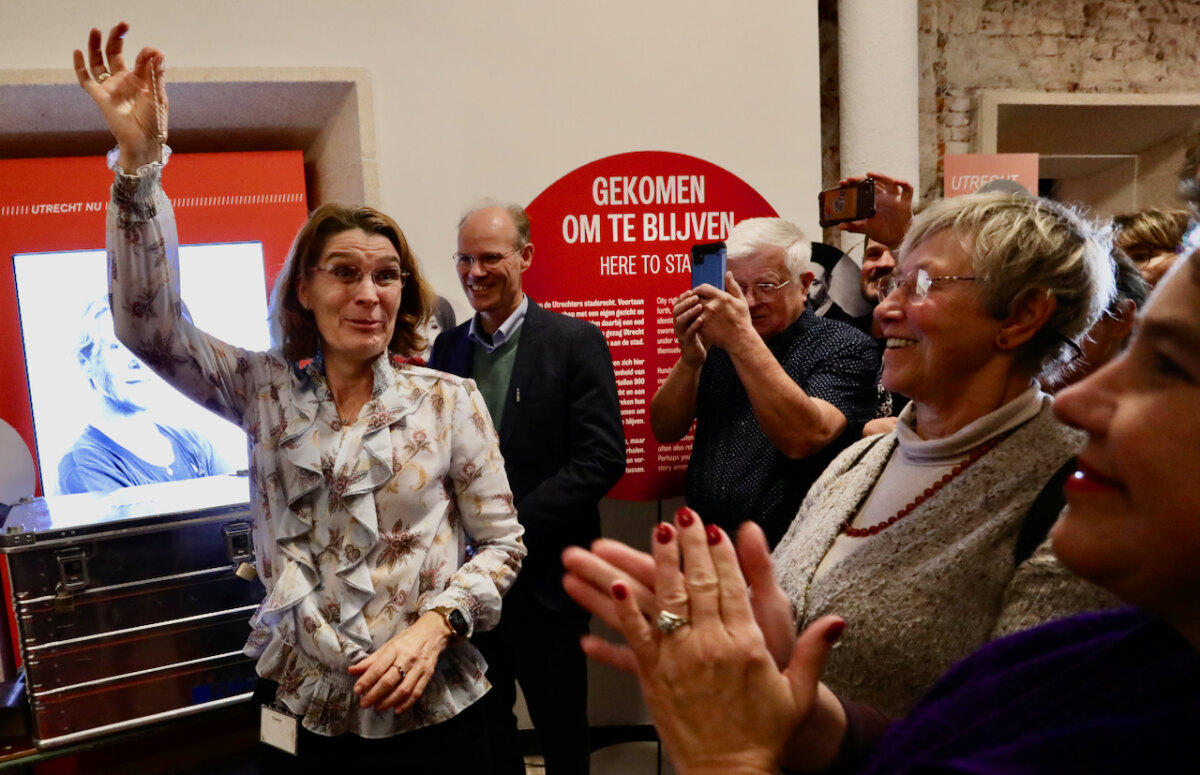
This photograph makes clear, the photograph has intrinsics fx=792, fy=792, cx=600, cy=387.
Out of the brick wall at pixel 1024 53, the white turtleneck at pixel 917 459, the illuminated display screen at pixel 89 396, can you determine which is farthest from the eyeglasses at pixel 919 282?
the brick wall at pixel 1024 53

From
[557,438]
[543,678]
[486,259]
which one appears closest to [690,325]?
[557,438]

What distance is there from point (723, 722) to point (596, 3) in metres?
3.03

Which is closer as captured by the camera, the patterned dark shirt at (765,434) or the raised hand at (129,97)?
the raised hand at (129,97)

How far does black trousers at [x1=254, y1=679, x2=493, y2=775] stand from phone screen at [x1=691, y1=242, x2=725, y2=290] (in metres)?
1.35

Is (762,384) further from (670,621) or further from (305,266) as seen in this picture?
(670,621)

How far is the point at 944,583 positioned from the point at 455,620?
0.90 meters

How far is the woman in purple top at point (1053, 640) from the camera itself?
59 centimetres

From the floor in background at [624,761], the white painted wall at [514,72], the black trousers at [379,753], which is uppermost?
the white painted wall at [514,72]

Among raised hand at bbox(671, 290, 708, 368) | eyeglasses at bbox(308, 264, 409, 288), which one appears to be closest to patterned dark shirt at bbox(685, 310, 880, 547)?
raised hand at bbox(671, 290, 708, 368)

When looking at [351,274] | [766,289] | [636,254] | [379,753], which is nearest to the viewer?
[379,753]

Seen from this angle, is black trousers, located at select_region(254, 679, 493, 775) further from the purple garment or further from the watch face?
the purple garment

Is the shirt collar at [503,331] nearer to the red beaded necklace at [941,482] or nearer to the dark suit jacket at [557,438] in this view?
the dark suit jacket at [557,438]

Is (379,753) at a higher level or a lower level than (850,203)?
lower

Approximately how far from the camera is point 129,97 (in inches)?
57.8
